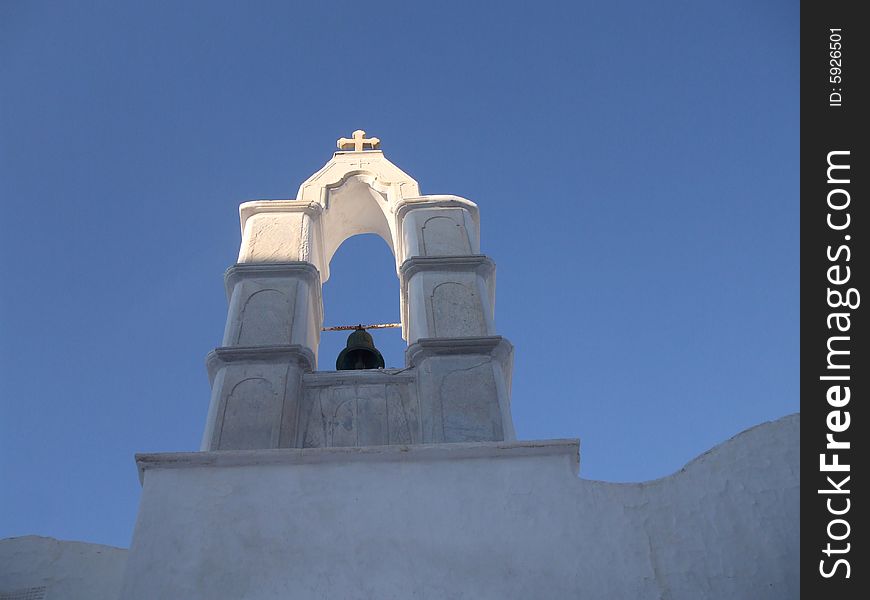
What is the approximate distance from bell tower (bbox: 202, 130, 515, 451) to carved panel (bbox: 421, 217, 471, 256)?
0.01m

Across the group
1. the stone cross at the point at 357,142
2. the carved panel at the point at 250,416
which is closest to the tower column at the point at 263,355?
the carved panel at the point at 250,416

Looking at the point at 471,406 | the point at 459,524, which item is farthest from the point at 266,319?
the point at 459,524

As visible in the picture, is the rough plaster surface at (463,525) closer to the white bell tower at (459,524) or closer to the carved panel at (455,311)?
the white bell tower at (459,524)

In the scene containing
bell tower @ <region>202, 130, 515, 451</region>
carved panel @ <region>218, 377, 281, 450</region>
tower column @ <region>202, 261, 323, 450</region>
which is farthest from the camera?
bell tower @ <region>202, 130, 515, 451</region>

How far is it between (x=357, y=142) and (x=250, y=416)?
13.1 feet

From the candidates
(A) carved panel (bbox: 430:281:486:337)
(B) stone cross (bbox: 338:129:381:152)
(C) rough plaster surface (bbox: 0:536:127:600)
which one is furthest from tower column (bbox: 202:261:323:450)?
(B) stone cross (bbox: 338:129:381:152)

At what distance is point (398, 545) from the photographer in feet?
16.2

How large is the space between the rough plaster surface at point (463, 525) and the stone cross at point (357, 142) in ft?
16.8

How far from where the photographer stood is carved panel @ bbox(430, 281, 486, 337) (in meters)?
7.35

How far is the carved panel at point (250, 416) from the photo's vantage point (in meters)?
6.39

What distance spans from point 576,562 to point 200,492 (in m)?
1.68

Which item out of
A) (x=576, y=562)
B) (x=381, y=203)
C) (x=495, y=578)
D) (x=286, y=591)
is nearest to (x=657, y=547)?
(x=576, y=562)
